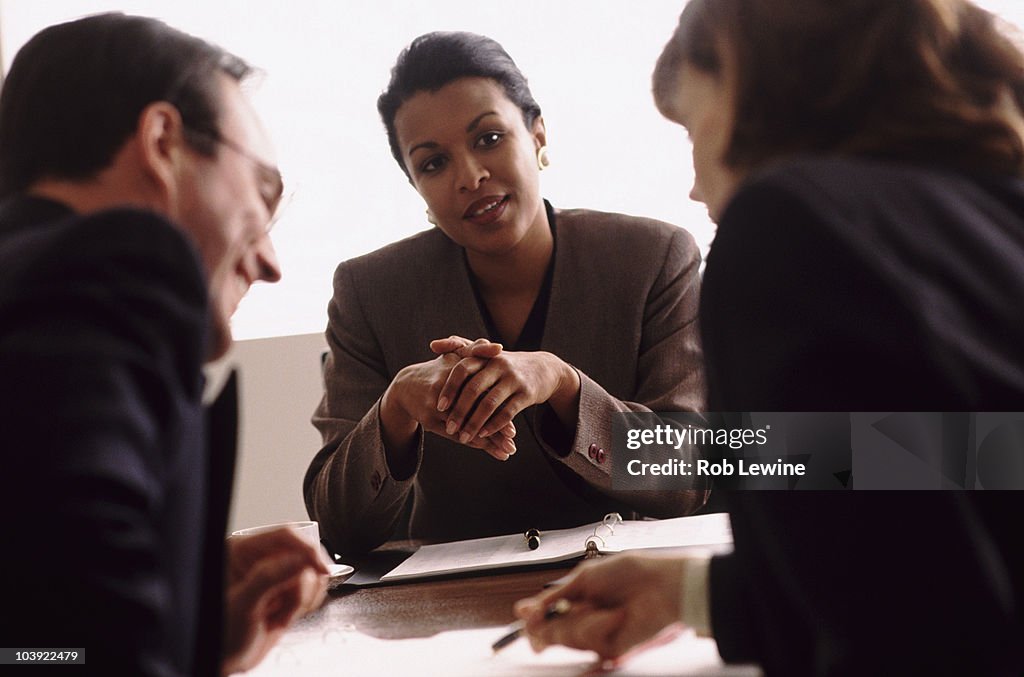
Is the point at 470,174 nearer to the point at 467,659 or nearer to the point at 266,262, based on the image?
the point at 266,262

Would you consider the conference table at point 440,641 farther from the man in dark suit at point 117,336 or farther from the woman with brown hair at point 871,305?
the man in dark suit at point 117,336

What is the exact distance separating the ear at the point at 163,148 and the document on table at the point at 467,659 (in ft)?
1.67

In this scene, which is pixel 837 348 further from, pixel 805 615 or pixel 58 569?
pixel 58 569

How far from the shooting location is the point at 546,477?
1.86m

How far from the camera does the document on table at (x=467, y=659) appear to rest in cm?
89

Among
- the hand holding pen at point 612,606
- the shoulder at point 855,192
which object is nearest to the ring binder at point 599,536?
the hand holding pen at point 612,606

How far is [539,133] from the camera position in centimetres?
212

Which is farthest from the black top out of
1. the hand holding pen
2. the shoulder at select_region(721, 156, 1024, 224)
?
the shoulder at select_region(721, 156, 1024, 224)

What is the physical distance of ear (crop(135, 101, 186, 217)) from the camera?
2.47 feet

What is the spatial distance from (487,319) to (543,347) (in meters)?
0.15

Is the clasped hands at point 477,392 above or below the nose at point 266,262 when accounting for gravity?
below

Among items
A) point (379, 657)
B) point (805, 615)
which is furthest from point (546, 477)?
point (805, 615)

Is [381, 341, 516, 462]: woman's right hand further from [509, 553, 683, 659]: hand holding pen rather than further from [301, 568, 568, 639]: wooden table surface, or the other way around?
[509, 553, 683, 659]: hand holding pen

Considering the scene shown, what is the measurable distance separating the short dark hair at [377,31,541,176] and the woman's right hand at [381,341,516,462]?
63cm
